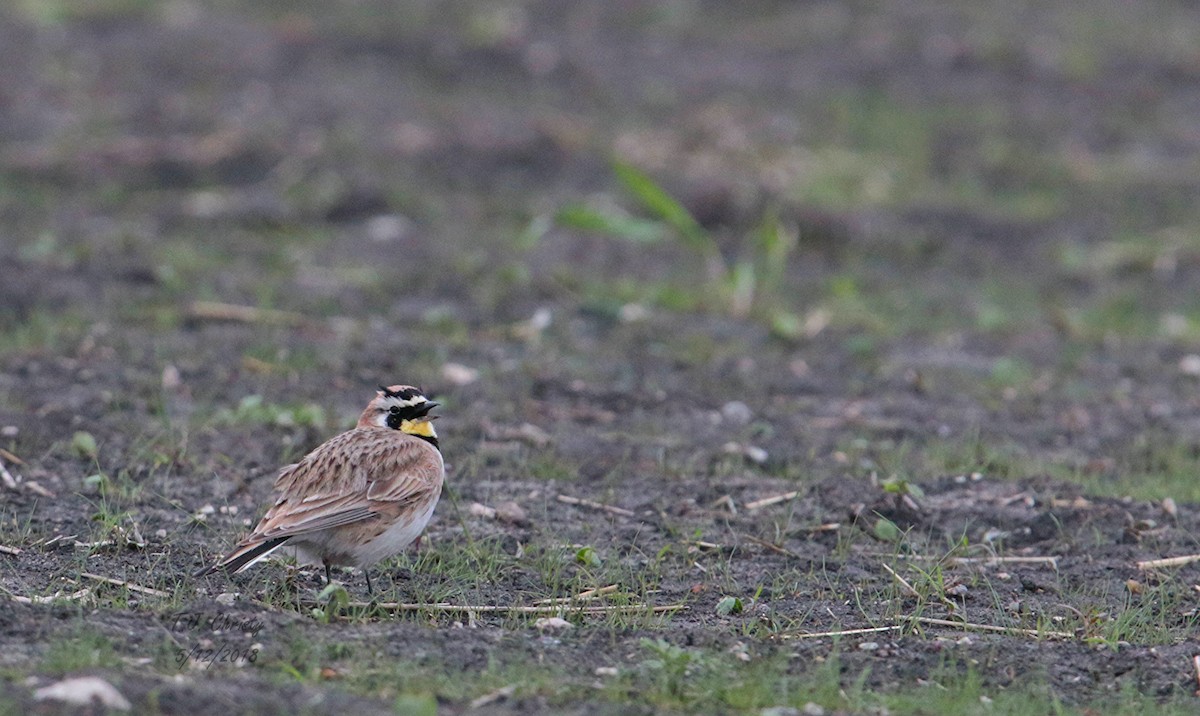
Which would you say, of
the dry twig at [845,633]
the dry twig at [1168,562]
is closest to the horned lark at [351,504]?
the dry twig at [845,633]

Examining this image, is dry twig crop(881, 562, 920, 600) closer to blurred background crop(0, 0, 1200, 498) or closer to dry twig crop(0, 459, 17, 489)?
blurred background crop(0, 0, 1200, 498)

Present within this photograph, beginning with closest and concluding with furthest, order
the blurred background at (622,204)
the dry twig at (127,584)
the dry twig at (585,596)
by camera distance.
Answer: the dry twig at (127,584)
the dry twig at (585,596)
the blurred background at (622,204)

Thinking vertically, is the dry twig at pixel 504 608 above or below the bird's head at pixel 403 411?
below

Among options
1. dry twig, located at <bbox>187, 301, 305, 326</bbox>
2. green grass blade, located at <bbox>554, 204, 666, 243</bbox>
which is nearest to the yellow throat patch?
dry twig, located at <bbox>187, 301, 305, 326</bbox>

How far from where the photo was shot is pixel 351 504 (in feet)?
20.1

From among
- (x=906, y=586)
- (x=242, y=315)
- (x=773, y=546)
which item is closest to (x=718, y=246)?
(x=242, y=315)

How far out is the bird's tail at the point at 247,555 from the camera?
5824 millimetres

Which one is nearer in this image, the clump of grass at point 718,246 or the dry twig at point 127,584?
the dry twig at point 127,584

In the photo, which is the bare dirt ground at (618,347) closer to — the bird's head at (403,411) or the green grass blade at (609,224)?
the green grass blade at (609,224)

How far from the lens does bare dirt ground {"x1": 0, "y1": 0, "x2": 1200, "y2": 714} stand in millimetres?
5727

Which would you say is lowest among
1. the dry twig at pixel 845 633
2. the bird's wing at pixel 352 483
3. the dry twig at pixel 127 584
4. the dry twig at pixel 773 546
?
the dry twig at pixel 773 546

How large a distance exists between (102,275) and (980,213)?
22.6 feet

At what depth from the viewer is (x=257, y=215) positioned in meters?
12.4

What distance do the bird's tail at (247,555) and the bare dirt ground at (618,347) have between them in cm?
13
